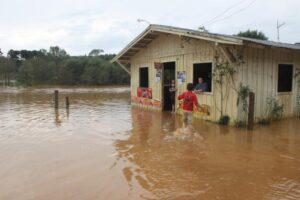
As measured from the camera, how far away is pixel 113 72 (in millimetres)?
59562

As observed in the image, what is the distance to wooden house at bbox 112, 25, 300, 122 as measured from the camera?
10.6 m

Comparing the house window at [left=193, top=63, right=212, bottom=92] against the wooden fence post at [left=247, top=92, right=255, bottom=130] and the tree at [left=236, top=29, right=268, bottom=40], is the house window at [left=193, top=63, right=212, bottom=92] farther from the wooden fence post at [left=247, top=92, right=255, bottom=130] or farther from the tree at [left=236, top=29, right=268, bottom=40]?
the tree at [left=236, top=29, right=268, bottom=40]

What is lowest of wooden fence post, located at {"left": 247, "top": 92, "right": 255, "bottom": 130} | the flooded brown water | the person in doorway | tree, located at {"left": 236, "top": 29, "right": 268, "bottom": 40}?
the flooded brown water

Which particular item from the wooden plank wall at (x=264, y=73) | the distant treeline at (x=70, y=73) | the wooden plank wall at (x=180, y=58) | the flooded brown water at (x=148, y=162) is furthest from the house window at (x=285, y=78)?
the distant treeline at (x=70, y=73)

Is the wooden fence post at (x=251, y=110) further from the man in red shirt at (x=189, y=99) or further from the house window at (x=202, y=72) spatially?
the house window at (x=202, y=72)

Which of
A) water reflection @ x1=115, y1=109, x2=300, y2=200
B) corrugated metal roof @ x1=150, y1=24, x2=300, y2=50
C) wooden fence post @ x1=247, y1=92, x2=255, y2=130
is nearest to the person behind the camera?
water reflection @ x1=115, y1=109, x2=300, y2=200

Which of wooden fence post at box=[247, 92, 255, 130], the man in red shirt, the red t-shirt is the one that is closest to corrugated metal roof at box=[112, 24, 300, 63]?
wooden fence post at box=[247, 92, 255, 130]

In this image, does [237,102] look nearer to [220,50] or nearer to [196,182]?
[220,50]

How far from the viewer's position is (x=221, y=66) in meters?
11.0

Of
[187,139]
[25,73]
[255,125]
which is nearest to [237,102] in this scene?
[255,125]

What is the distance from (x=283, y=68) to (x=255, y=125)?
3043 mm

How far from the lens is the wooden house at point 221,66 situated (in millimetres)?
10570

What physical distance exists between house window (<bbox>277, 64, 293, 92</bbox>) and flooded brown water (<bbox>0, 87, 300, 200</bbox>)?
1.78 meters

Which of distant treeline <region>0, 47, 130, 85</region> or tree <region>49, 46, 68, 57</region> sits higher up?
tree <region>49, 46, 68, 57</region>
